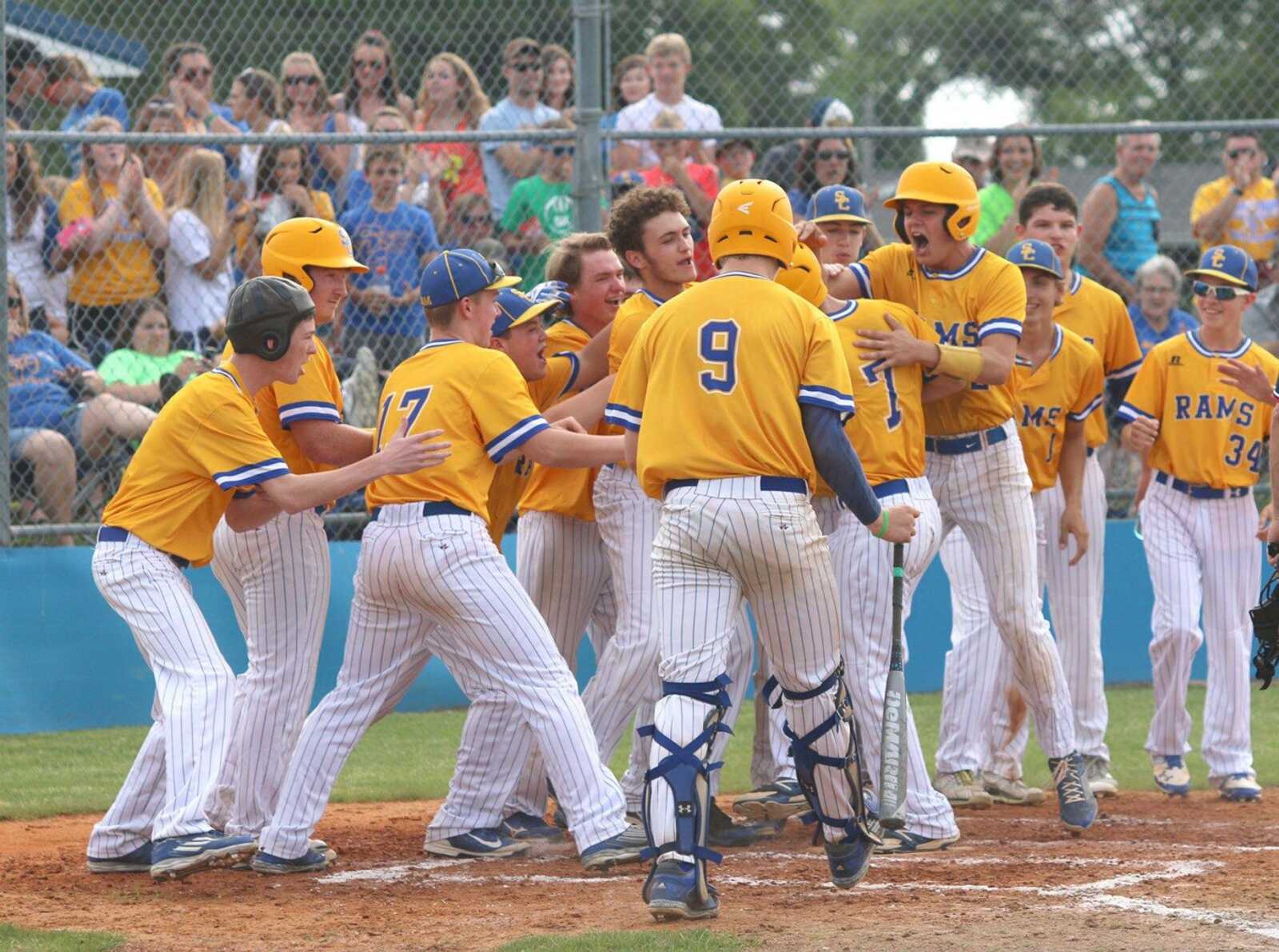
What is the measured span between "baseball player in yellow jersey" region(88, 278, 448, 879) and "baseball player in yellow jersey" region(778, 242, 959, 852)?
4.84 ft

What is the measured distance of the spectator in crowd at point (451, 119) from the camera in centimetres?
992

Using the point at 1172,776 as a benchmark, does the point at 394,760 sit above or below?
above

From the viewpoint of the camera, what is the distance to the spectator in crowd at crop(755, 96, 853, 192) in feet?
33.6

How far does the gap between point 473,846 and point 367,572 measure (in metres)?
1.08

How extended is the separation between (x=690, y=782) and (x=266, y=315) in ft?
6.61

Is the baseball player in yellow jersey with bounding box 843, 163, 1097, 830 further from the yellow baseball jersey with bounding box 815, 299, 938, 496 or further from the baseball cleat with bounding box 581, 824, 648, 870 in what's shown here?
the baseball cleat with bounding box 581, 824, 648, 870

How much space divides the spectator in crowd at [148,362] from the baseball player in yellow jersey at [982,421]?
399 cm

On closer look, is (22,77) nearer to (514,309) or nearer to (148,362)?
(148,362)

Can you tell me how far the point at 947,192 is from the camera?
6297mm

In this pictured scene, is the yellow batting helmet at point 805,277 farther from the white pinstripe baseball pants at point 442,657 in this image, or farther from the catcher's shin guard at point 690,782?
the catcher's shin guard at point 690,782

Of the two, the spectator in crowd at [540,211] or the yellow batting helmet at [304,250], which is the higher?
the spectator in crowd at [540,211]

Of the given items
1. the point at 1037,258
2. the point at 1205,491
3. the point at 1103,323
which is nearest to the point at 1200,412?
the point at 1205,491

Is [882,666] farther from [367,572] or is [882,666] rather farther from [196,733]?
[196,733]

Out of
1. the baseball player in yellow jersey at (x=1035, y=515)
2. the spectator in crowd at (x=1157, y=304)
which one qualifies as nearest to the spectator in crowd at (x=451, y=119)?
the baseball player in yellow jersey at (x=1035, y=515)
